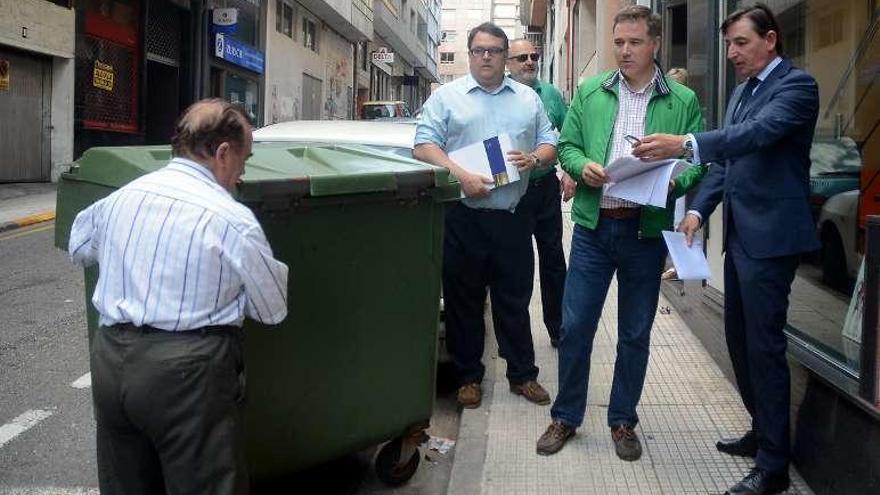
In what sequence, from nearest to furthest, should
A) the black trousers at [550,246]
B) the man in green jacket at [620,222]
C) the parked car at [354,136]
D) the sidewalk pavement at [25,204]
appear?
the man in green jacket at [620,222] < the black trousers at [550,246] < the parked car at [354,136] < the sidewalk pavement at [25,204]

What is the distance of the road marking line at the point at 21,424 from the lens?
418 cm

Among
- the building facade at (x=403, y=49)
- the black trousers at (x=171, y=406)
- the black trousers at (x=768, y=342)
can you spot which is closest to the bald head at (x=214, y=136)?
the black trousers at (x=171, y=406)

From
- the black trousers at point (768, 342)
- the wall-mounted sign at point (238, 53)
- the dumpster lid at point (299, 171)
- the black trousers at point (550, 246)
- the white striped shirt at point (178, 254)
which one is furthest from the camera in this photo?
the wall-mounted sign at point (238, 53)

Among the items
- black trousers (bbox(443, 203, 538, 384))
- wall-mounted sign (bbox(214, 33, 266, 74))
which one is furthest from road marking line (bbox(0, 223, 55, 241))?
wall-mounted sign (bbox(214, 33, 266, 74))

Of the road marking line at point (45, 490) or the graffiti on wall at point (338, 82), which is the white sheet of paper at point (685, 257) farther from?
the graffiti on wall at point (338, 82)

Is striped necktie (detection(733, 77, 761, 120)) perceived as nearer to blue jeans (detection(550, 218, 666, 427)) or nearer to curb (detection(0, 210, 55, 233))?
blue jeans (detection(550, 218, 666, 427))

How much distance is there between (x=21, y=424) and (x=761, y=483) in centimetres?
356

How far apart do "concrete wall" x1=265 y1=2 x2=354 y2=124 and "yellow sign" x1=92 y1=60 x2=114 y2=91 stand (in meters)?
7.26

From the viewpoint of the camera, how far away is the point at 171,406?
2.17m

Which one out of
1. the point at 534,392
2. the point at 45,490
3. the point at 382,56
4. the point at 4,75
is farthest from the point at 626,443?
the point at 382,56

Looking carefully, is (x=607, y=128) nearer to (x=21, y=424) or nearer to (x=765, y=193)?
(x=765, y=193)

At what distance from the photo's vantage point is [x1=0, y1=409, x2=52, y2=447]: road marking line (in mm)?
4180

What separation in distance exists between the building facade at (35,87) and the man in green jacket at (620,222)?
13.3m

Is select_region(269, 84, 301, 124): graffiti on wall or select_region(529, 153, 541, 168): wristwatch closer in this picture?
select_region(529, 153, 541, 168): wristwatch
